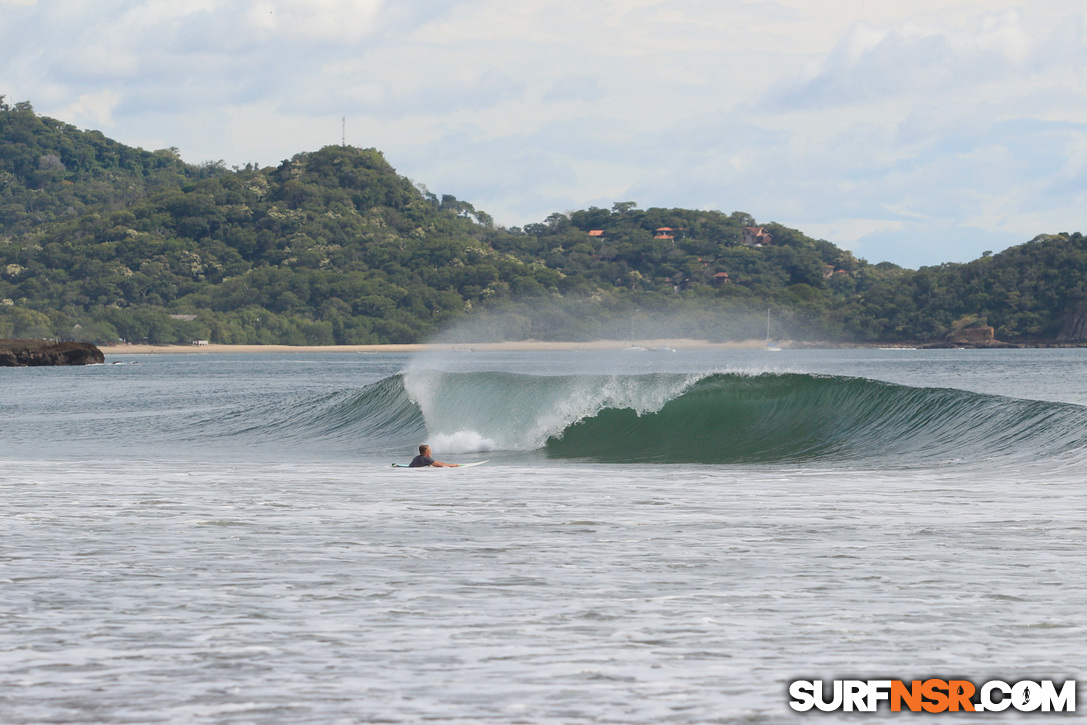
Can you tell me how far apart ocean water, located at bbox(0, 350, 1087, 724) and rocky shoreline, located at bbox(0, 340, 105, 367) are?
9220 centimetres

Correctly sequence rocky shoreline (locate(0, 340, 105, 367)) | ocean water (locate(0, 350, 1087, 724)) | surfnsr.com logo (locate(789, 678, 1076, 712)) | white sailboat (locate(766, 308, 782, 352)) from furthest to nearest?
white sailboat (locate(766, 308, 782, 352)) → rocky shoreline (locate(0, 340, 105, 367)) → ocean water (locate(0, 350, 1087, 724)) → surfnsr.com logo (locate(789, 678, 1076, 712))

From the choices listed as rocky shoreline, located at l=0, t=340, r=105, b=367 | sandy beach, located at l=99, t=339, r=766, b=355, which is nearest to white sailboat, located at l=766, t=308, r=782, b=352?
sandy beach, located at l=99, t=339, r=766, b=355

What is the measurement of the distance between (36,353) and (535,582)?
363 ft

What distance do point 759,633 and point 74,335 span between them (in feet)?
564

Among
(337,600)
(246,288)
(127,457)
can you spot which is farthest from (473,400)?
(246,288)

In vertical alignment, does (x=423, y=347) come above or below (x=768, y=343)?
below

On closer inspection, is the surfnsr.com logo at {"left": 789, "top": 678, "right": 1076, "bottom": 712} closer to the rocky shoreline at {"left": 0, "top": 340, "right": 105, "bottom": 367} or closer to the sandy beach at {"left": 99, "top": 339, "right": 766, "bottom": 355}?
the rocky shoreline at {"left": 0, "top": 340, "right": 105, "bottom": 367}

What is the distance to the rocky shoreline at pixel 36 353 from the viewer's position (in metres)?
109

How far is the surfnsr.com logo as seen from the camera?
21.3 feet

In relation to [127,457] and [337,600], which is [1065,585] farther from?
[127,457]

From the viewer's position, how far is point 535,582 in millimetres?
9891

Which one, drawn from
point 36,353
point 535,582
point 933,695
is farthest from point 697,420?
point 36,353

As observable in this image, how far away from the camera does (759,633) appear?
26.5 ft

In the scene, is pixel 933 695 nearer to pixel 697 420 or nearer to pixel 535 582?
pixel 535 582
